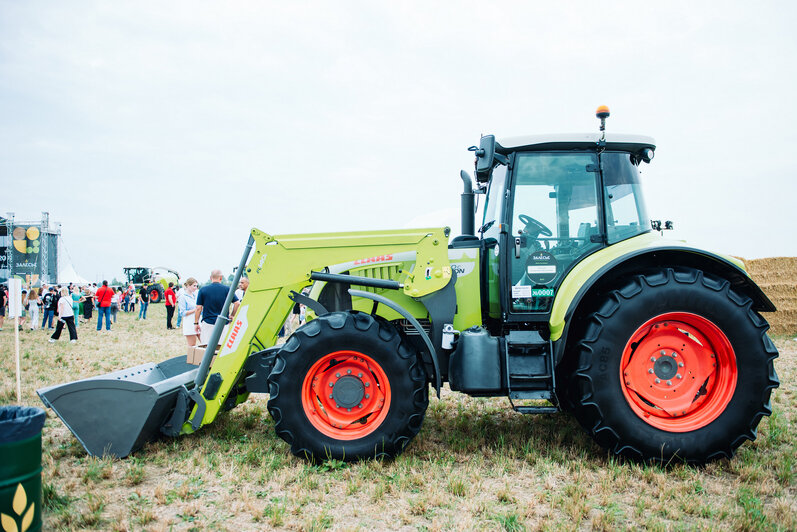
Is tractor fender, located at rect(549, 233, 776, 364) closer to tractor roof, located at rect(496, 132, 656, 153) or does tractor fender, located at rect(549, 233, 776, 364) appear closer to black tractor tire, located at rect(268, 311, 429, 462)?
tractor roof, located at rect(496, 132, 656, 153)

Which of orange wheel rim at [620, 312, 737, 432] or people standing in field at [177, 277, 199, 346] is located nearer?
orange wheel rim at [620, 312, 737, 432]

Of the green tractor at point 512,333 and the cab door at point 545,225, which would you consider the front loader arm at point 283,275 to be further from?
the cab door at point 545,225

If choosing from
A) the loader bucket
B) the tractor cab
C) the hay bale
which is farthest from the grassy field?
the hay bale

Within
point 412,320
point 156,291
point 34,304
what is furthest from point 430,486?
point 156,291

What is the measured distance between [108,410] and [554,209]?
4.19 metres

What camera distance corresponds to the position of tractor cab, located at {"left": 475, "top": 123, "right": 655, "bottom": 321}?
4.48m

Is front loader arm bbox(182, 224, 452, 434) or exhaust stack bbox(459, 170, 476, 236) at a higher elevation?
exhaust stack bbox(459, 170, 476, 236)

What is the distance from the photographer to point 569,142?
4.54 m

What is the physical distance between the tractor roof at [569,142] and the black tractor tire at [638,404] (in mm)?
1265

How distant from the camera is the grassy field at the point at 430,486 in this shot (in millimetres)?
3230

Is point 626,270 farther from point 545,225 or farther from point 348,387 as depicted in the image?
point 348,387

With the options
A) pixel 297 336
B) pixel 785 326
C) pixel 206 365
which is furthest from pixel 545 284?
pixel 785 326

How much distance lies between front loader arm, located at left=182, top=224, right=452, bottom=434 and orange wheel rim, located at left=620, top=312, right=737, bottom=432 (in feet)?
5.58

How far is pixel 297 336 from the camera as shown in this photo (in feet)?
13.4
